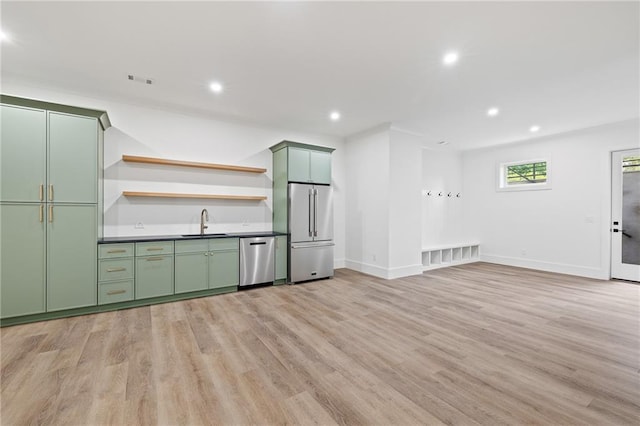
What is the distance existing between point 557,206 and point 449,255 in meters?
2.34

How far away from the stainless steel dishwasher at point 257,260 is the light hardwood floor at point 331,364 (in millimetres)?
604

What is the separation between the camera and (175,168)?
4395 millimetres

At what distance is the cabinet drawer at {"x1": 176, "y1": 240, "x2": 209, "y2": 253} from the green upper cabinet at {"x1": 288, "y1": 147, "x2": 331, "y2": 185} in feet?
5.79

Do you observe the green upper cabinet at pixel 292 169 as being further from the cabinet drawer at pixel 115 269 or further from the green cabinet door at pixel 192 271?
the cabinet drawer at pixel 115 269

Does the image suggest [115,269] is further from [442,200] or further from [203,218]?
[442,200]

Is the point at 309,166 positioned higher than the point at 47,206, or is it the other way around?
the point at 309,166

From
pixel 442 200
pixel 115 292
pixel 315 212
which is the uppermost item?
pixel 442 200

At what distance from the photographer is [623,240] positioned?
16.4 ft


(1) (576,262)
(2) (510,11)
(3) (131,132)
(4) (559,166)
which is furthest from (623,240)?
(3) (131,132)

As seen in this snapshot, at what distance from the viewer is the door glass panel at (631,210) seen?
4855 millimetres

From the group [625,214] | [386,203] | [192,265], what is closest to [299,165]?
[386,203]

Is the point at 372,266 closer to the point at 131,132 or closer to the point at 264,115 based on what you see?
the point at 264,115

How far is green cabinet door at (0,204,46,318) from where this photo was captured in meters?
2.91

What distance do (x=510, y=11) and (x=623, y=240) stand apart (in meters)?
5.29
